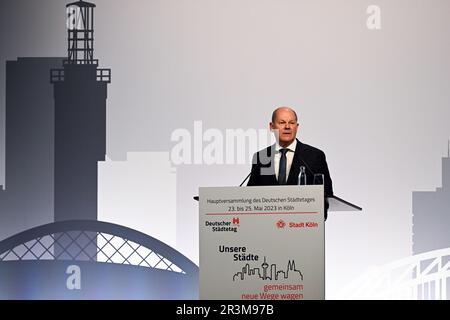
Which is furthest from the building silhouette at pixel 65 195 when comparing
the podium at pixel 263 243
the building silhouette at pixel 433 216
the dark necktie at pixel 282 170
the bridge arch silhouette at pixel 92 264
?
the podium at pixel 263 243

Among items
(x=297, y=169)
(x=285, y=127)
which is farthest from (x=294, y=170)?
(x=285, y=127)

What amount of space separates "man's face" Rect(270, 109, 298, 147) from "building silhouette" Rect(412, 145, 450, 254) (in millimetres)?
1644

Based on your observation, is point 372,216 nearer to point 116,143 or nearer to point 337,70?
point 337,70

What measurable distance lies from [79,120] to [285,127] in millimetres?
2136

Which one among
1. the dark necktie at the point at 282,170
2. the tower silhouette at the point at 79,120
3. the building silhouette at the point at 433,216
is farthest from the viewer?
the tower silhouette at the point at 79,120

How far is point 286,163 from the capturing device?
5.50 meters

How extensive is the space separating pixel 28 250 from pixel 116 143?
45.2 inches

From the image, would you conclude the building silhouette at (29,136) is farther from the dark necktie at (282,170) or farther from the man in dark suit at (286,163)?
the dark necktie at (282,170)

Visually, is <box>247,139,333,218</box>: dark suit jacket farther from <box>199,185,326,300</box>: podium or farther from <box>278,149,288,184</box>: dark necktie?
<box>199,185,326,300</box>: podium

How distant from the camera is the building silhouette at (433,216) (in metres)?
6.62

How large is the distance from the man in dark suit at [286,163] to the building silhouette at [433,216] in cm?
128
